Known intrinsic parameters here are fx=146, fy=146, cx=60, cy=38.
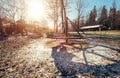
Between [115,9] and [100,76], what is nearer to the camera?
[100,76]

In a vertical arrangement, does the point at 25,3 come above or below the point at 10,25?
above

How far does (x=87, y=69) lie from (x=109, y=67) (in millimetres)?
1059

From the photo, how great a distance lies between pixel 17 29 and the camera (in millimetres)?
34531

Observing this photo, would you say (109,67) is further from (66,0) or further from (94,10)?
(94,10)

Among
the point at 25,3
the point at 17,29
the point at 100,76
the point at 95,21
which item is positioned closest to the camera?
the point at 100,76

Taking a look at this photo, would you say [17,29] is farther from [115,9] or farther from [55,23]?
[115,9]

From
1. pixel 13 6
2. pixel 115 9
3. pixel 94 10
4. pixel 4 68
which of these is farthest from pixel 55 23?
pixel 94 10

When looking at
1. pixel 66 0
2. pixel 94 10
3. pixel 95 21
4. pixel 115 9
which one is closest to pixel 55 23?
pixel 66 0

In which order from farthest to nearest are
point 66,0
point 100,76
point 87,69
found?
point 66,0 → point 87,69 → point 100,76

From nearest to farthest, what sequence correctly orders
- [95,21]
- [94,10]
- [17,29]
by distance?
[17,29], [95,21], [94,10]

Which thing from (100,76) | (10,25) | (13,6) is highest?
(13,6)

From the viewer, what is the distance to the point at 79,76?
5691 millimetres

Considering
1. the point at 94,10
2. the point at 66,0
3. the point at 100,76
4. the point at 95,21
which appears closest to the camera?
the point at 100,76

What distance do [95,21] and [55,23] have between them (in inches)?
2077
